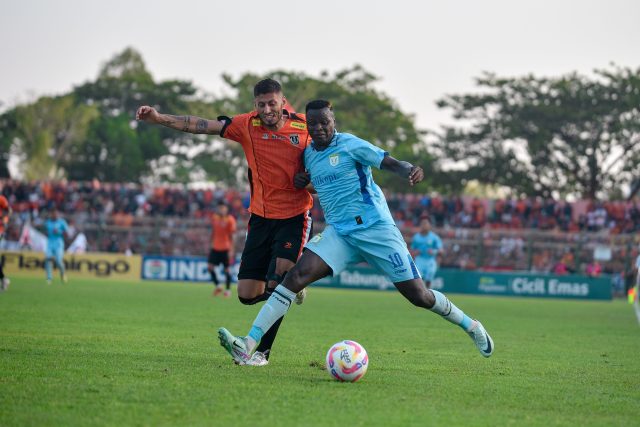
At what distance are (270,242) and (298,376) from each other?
1758 millimetres

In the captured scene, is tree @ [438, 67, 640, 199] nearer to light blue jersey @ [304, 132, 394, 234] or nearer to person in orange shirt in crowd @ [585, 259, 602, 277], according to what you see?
person in orange shirt in crowd @ [585, 259, 602, 277]

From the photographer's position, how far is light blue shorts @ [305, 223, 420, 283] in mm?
8414

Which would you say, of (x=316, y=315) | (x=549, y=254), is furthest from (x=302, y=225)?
(x=549, y=254)

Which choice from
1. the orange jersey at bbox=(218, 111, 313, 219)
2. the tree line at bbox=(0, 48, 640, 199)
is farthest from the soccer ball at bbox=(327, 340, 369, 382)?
the tree line at bbox=(0, 48, 640, 199)

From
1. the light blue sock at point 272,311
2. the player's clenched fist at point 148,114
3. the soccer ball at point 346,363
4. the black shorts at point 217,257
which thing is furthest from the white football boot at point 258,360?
the black shorts at point 217,257

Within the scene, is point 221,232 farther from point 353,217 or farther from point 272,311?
point 353,217

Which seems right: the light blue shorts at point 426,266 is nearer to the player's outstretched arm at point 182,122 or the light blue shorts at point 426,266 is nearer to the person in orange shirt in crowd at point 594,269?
the person in orange shirt in crowd at point 594,269

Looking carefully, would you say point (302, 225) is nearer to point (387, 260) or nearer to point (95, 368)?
point (387, 260)

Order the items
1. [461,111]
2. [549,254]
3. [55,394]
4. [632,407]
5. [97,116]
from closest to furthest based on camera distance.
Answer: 1. [55,394]
2. [632,407]
3. [549,254]
4. [461,111]
5. [97,116]

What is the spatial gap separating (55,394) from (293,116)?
12.3 feet

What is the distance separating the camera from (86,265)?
3481 centimetres

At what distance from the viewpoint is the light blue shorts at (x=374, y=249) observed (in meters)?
8.41

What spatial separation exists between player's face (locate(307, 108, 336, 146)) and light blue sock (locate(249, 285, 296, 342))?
139cm

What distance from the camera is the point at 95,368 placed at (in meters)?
7.89
